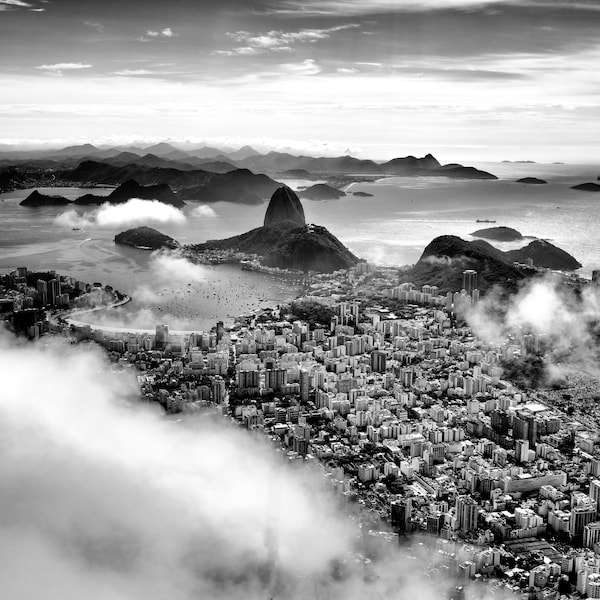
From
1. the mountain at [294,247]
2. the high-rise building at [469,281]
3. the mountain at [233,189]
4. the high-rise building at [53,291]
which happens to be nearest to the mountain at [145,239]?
the mountain at [294,247]

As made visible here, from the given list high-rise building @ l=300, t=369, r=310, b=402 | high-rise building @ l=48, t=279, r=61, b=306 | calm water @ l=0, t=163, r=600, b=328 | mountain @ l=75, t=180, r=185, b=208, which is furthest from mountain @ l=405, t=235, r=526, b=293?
mountain @ l=75, t=180, r=185, b=208

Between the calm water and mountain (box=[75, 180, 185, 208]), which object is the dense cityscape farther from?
mountain (box=[75, 180, 185, 208])

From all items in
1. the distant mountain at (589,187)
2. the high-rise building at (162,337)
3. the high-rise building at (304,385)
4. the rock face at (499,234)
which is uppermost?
the distant mountain at (589,187)

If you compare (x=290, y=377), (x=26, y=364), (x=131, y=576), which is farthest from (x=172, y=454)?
(x=290, y=377)

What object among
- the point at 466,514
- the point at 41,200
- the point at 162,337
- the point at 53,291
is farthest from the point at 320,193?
the point at 466,514

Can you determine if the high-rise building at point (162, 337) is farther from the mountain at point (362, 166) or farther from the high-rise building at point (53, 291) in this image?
the mountain at point (362, 166)
